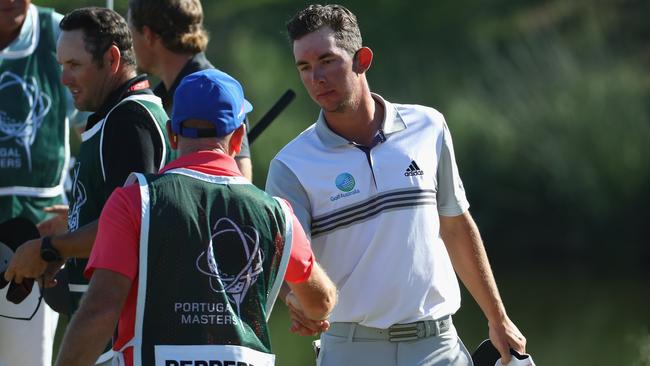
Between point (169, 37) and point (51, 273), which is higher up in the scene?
point (169, 37)

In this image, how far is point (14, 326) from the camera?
497cm

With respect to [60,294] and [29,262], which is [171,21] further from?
[29,262]

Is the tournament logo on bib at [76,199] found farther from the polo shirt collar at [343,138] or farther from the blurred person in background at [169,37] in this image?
the blurred person in background at [169,37]

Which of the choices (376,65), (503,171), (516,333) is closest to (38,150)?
(516,333)

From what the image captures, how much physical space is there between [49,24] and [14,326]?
1.19 meters

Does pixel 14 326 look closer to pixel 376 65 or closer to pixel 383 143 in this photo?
pixel 383 143

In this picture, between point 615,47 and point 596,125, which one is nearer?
point 596,125

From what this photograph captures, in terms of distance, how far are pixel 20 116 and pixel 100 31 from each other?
3.63 feet

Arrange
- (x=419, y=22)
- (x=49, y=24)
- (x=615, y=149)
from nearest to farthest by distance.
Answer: (x=49, y=24)
(x=615, y=149)
(x=419, y=22)

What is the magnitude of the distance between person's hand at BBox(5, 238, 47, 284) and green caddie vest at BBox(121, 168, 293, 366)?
0.88m

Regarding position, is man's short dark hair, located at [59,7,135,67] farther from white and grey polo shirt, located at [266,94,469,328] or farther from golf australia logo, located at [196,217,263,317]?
golf australia logo, located at [196,217,263,317]

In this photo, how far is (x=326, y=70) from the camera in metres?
4.21

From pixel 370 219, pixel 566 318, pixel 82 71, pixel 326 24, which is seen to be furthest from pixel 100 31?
pixel 566 318

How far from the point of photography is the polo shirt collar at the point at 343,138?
4207 mm
